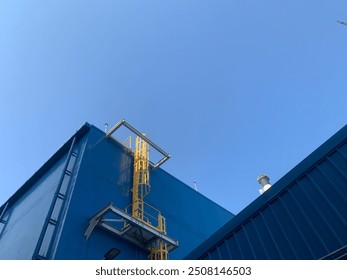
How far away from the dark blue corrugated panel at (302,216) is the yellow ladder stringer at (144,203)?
633 cm

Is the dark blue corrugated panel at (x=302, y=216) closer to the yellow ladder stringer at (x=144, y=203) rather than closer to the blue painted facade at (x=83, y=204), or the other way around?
the yellow ladder stringer at (x=144, y=203)

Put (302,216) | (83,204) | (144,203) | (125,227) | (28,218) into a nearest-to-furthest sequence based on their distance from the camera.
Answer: (302,216) → (83,204) → (125,227) → (28,218) → (144,203)

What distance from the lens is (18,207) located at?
20.5 meters

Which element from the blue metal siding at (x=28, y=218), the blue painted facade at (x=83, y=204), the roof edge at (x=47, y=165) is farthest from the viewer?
the roof edge at (x=47, y=165)

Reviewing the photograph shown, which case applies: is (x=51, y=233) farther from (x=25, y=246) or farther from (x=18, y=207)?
(x=18, y=207)

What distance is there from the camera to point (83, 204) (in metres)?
15.4

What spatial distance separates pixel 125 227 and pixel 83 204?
2.48 m

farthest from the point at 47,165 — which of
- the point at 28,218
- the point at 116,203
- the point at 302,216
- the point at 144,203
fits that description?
the point at 302,216

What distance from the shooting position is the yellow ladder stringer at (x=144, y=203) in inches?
645

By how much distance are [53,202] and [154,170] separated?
8.03 meters

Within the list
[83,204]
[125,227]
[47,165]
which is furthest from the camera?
[47,165]

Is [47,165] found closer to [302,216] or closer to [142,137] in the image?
[142,137]

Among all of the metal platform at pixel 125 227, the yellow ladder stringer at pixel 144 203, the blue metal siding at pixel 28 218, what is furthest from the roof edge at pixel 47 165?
the metal platform at pixel 125 227

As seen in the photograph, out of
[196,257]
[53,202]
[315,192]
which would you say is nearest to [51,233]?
[53,202]
